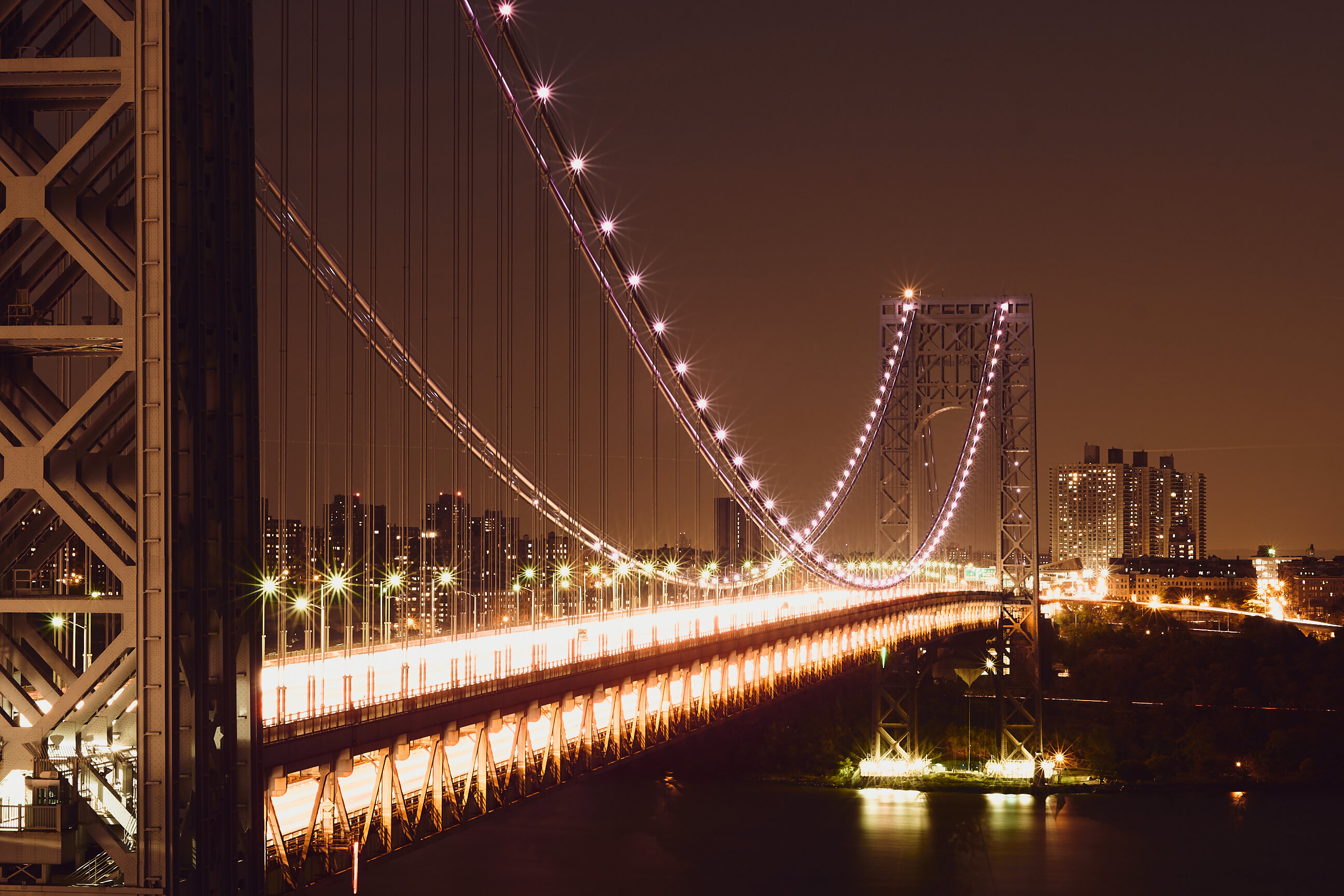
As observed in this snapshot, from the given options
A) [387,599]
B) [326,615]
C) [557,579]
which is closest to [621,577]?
[557,579]

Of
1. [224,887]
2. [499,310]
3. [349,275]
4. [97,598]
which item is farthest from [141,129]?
[499,310]


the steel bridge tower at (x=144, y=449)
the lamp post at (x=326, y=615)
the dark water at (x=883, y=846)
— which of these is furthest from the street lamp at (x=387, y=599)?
the dark water at (x=883, y=846)

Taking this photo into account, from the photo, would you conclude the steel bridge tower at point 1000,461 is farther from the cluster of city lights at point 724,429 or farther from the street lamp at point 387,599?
the street lamp at point 387,599

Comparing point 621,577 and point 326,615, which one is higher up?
point 326,615

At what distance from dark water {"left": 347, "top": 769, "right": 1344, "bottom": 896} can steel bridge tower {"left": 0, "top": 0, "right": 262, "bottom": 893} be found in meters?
29.5

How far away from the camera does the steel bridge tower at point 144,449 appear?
9.30 metres

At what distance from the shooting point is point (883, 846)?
143 feet

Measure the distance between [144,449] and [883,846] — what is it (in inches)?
1468

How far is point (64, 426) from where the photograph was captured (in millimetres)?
9203

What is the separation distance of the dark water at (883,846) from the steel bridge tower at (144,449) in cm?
2946

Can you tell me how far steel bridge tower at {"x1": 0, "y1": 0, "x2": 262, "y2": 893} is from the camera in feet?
30.5

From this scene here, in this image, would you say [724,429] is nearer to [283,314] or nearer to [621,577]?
[621,577]

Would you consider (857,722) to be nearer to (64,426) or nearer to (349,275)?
(349,275)

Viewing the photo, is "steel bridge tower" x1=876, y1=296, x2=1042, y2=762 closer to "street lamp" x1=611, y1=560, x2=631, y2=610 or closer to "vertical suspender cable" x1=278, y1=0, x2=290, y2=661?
"street lamp" x1=611, y1=560, x2=631, y2=610
